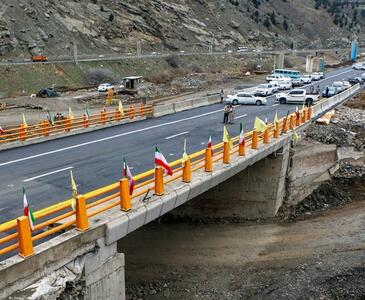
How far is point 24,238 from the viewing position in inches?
356

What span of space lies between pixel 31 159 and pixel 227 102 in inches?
1029

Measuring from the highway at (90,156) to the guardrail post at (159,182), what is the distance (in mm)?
2704

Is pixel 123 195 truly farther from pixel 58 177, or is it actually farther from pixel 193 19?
pixel 193 19

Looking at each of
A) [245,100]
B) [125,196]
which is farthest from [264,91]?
[125,196]

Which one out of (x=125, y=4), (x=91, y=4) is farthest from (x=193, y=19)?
(x=91, y=4)

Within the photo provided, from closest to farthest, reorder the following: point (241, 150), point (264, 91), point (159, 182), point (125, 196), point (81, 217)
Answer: point (81, 217) < point (125, 196) < point (159, 182) < point (241, 150) < point (264, 91)

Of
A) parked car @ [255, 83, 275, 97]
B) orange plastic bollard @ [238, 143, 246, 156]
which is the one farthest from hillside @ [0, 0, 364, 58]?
orange plastic bollard @ [238, 143, 246, 156]

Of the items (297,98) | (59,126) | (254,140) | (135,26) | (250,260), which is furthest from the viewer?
(135,26)

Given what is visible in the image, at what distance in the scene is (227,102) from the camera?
42250 mm

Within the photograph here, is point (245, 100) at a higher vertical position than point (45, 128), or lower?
lower

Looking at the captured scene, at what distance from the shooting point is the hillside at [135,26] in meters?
68.2

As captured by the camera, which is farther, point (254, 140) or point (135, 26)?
point (135, 26)

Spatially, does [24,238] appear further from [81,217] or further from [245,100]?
[245,100]

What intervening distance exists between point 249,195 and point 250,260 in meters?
4.16
